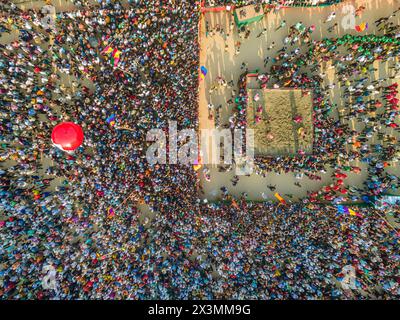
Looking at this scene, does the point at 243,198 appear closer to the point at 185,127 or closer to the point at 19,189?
the point at 185,127

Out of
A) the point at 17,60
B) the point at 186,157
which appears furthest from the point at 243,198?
the point at 17,60

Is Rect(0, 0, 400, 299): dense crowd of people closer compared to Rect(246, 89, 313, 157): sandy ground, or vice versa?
Rect(0, 0, 400, 299): dense crowd of people

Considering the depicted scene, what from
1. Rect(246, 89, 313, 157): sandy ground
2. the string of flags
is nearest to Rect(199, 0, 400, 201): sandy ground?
the string of flags

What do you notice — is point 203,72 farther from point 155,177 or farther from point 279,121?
point 155,177

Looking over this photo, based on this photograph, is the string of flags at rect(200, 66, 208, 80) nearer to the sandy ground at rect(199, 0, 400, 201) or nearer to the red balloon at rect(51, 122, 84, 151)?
the sandy ground at rect(199, 0, 400, 201)

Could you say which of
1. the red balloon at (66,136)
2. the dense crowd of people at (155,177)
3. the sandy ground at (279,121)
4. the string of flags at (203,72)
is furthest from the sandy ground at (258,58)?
the red balloon at (66,136)

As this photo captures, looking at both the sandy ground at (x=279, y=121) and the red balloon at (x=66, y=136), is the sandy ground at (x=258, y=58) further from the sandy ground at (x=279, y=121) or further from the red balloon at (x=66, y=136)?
the red balloon at (x=66, y=136)

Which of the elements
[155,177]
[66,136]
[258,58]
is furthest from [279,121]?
[66,136]
